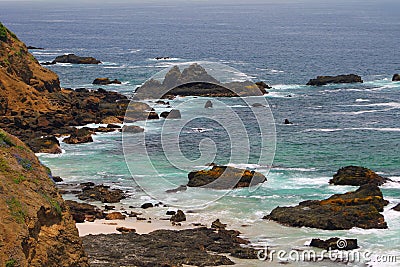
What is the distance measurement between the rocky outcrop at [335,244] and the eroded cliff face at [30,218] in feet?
46.1

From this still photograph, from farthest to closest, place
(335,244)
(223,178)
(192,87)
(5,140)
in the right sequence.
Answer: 1. (192,87)
2. (223,178)
3. (335,244)
4. (5,140)

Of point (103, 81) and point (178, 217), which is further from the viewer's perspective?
point (103, 81)

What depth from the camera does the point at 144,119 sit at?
2790 inches

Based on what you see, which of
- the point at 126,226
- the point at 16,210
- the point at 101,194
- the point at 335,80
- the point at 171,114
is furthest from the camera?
the point at 335,80

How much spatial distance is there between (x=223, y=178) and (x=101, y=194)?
894cm

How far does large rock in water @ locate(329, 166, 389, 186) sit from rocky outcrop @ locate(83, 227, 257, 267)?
12.8 meters

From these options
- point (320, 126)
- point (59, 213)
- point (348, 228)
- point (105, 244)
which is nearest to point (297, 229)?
point (348, 228)

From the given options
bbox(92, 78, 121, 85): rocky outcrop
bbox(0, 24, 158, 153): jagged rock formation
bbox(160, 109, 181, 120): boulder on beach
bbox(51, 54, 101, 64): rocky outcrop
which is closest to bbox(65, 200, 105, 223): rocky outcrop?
bbox(0, 24, 158, 153): jagged rock formation

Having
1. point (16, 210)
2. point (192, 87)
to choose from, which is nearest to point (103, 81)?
point (192, 87)

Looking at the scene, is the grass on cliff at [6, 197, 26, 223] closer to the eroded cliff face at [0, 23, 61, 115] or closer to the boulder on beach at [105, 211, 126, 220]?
the boulder on beach at [105, 211, 126, 220]

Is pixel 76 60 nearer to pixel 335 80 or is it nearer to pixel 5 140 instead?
pixel 335 80

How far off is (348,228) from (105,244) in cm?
1335

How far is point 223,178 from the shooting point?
48.4m

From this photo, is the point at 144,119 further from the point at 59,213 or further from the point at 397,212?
the point at 59,213
